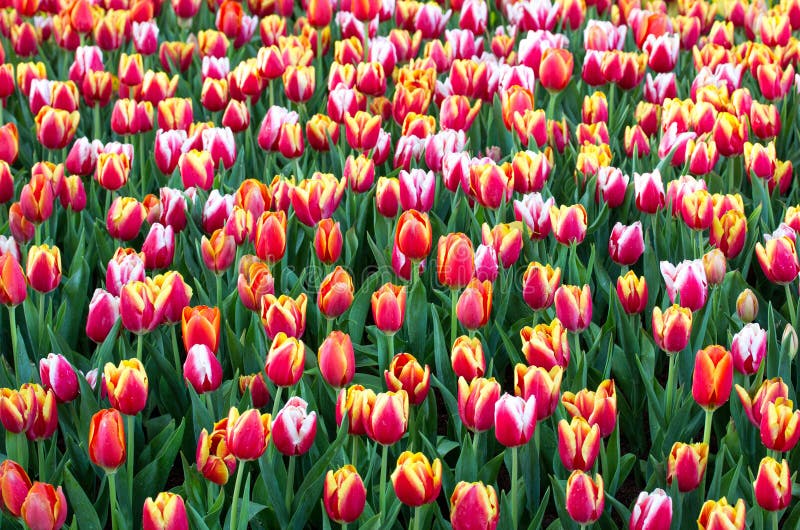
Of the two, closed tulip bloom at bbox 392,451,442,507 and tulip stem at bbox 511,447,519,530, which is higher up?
closed tulip bloom at bbox 392,451,442,507

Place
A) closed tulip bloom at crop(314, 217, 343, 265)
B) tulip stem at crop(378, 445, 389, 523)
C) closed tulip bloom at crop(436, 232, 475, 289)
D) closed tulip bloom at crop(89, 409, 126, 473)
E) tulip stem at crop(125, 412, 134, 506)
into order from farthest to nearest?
closed tulip bloom at crop(314, 217, 343, 265)
closed tulip bloom at crop(436, 232, 475, 289)
tulip stem at crop(125, 412, 134, 506)
tulip stem at crop(378, 445, 389, 523)
closed tulip bloom at crop(89, 409, 126, 473)

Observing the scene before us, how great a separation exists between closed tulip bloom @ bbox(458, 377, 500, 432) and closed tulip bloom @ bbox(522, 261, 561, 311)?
42 cm

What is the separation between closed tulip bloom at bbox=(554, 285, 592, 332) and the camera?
222 centimetres

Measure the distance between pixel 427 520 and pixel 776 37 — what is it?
8.74 ft

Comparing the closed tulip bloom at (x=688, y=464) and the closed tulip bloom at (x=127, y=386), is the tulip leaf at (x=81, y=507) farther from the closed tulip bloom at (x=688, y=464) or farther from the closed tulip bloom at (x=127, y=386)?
the closed tulip bloom at (x=688, y=464)

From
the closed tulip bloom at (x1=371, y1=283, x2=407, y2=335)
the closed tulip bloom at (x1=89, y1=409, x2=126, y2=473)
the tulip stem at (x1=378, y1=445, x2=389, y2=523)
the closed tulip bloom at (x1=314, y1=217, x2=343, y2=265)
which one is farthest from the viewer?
the closed tulip bloom at (x1=314, y1=217, x2=343, y2=265)

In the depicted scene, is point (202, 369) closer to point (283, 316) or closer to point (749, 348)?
point (283, 316)

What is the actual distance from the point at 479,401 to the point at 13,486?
0.77 metres

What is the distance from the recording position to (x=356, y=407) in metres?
1.90

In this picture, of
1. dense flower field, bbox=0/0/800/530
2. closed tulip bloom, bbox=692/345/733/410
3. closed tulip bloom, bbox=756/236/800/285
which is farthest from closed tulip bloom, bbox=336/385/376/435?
closed tulip bloom, bbox=756/236/800/285

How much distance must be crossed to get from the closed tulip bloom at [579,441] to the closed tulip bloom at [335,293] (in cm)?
58

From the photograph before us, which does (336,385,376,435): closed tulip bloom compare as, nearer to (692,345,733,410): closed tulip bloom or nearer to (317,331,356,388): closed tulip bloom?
(317,331,356,388): closed tulip bloom

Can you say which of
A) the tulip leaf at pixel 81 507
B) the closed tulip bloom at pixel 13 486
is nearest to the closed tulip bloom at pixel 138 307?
the tulip leaf at pixel 81 507

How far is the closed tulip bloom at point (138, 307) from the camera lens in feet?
7.14
